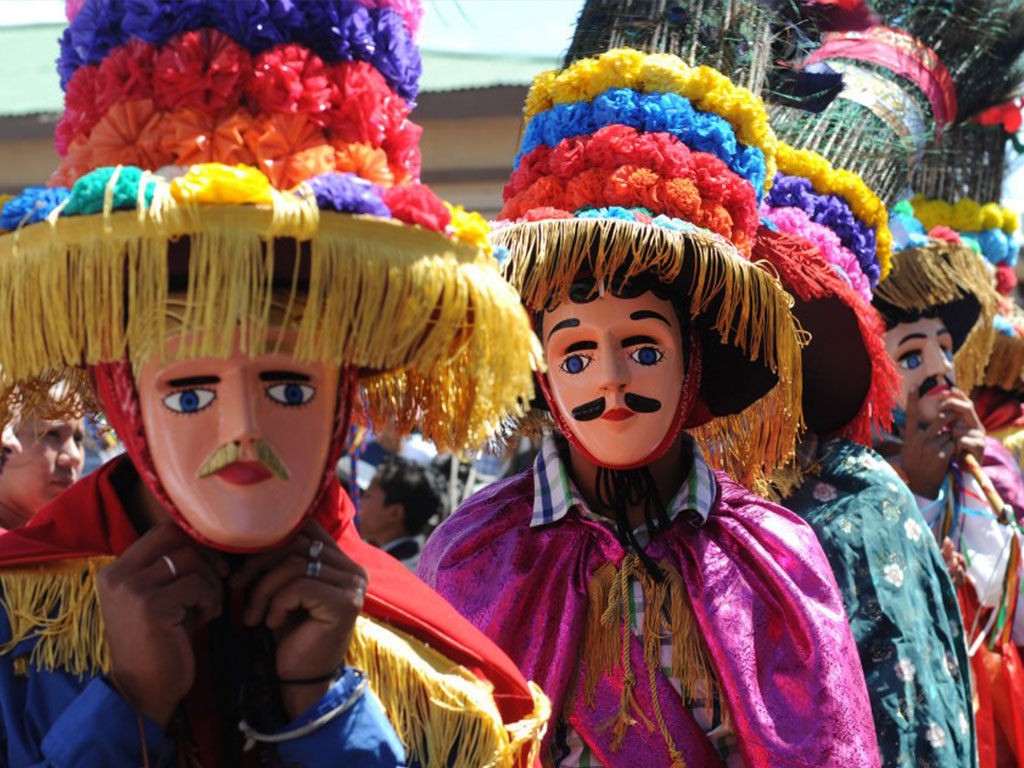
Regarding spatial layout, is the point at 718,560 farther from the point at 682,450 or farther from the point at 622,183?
the point at 622,183

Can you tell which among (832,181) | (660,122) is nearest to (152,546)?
(660,122)

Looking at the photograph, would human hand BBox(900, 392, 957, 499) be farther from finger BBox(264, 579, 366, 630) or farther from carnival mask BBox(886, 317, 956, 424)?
finger BBox(264, 579, 366, 630)

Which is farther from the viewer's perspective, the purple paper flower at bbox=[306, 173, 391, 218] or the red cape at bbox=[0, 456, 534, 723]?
the red cape at bbox=[0, 456, 534, 723]

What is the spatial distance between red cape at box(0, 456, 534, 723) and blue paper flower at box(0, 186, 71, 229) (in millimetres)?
415

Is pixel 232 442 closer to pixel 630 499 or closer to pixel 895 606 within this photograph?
pixel 630 499

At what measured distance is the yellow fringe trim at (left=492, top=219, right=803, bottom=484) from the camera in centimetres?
309

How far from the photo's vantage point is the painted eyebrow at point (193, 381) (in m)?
2.02

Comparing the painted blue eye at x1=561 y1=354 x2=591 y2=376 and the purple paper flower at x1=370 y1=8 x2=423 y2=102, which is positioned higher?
the purple paper flower at x1=370 y1=8 x2=423 y2=102

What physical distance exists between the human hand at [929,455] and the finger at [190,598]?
3.24m

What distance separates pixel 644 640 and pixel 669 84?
126cm

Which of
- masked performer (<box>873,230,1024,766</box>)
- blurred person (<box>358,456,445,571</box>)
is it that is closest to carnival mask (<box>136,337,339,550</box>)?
masked performer (<box>873,230,1024,766</box>)

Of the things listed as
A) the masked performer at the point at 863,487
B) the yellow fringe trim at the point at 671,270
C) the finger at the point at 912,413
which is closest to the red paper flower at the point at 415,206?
the yellow fringe trim at the point at 671,270

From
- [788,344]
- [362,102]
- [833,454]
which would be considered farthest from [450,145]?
[362,102]

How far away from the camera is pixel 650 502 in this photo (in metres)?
3.19
